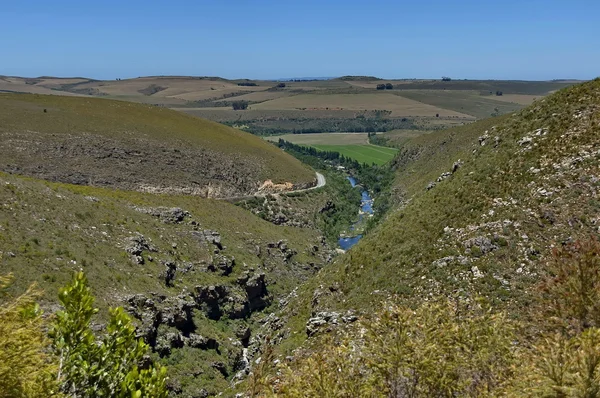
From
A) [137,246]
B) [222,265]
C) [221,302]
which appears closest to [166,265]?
[137,246]

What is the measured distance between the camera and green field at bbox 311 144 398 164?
15544cm

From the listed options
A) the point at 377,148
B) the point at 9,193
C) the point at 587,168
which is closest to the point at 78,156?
the point at 9,193

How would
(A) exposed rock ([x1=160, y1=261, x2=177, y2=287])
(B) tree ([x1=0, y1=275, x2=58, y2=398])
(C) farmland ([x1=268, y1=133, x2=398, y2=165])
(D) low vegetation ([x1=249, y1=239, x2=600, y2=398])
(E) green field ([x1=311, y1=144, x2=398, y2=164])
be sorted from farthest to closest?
1. (C) farmland ([x1=268, y1=133, x2=398, y2=165])
2. (E) green field ([x1=311, y1=144, x2=398, y2=164])
3. (A) exposed rock ([x1=160, y1=261, x2=177, y2=287])
4. (D) low vegetation ([x1=249, y1=239, x2=600, y2=398])
5. (B) tree ([x1=0, y1=275, x2=58, y2=398])

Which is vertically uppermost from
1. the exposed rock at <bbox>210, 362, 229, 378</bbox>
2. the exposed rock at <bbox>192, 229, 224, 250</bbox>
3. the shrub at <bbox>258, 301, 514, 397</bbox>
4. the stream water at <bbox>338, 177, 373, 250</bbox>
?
the shrub at <bbox>258, 301, 514, 397</bbox>

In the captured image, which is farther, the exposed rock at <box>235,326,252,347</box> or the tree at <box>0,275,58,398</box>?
the exposed rock at <box>235,326,252,347</box>

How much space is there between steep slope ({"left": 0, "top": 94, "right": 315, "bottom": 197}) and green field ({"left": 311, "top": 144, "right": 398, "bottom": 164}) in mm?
51479

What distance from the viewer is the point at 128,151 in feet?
275

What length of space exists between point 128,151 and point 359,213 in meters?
47.1

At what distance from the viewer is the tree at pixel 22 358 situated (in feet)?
27.8

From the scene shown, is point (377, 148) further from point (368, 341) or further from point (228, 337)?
point (368, 341)

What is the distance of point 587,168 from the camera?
2889 cm

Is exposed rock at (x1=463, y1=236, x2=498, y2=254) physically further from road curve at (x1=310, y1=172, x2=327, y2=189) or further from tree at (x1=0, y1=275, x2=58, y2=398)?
road curve at (x1=310, y1=172, x2=327, y2=189)

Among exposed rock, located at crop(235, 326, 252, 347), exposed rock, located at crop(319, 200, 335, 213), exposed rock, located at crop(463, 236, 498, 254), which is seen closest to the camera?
exposed rock, located at crop(463, 236, 498, 254)

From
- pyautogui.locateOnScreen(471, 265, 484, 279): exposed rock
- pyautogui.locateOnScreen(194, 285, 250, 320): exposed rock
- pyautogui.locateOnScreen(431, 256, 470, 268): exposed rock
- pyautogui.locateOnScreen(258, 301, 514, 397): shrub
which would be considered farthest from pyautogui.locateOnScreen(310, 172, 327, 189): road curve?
pyautogui.locateOnScreen(258, 301, 514, 397): shrub
